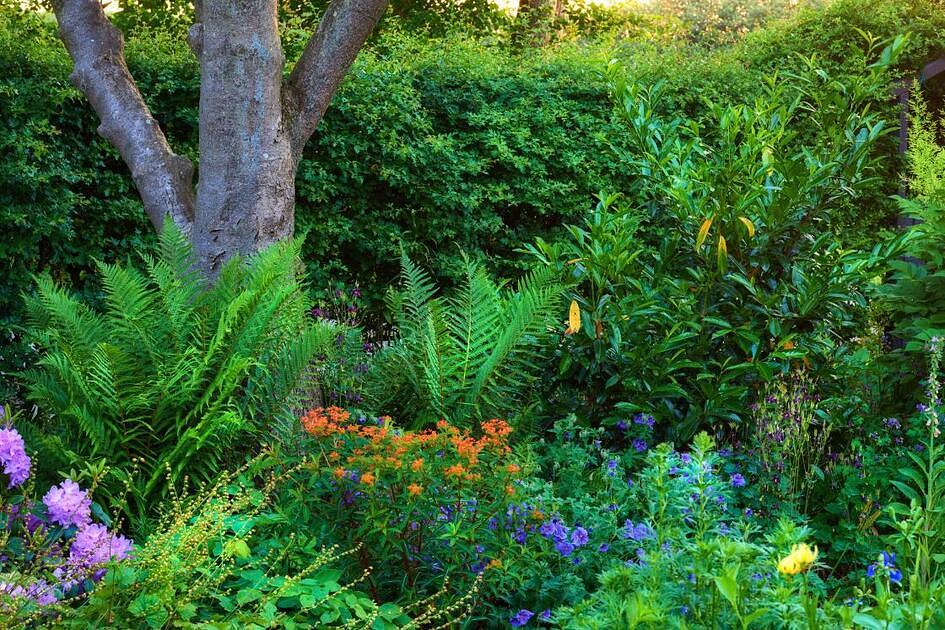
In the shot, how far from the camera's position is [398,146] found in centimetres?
633

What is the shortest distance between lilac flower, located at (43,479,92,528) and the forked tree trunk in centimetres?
186

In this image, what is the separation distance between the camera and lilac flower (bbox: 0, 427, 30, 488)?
241 centimetres

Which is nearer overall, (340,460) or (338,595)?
(338,595)

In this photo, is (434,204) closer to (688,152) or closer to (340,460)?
(688,152)

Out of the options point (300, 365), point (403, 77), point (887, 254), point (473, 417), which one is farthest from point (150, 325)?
point (403, 77)

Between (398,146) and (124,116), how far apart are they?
2220 mm

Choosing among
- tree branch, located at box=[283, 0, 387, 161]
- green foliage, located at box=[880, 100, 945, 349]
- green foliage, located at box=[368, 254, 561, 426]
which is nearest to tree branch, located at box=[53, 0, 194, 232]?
tree branch, located at box=[283, 0, 387, 161]

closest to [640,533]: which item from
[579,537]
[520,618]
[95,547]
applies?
[579,537]

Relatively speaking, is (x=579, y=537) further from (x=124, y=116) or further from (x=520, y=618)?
(x=124, y=116)

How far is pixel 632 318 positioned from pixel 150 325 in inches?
80.8

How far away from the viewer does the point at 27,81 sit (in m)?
5.22

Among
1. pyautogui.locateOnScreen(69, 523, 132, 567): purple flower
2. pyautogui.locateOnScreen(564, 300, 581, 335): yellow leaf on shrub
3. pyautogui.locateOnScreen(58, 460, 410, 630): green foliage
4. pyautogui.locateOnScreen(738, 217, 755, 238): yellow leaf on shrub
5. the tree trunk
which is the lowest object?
pyautogui.locateOnScreen(58, 460, 410, 630): green foliage

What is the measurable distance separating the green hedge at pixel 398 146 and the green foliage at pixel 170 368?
1.80 metres

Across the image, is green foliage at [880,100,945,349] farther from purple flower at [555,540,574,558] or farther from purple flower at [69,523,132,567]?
purple flower at [69,523,132,567]
